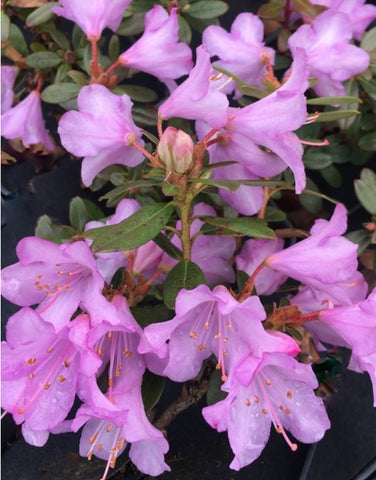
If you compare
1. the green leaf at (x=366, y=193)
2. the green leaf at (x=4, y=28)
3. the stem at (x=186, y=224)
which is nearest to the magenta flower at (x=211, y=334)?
the stem at (x=186, y=224)

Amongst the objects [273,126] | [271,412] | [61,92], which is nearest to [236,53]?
[61,92]

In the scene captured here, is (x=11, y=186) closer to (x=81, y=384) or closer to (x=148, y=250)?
(x=148, y=250)

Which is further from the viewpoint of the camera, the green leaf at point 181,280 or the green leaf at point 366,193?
the green leaf at point 366,193

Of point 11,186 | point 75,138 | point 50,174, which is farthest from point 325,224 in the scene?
point 11,186

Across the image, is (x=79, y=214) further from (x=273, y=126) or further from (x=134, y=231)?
(x=273, y=126)

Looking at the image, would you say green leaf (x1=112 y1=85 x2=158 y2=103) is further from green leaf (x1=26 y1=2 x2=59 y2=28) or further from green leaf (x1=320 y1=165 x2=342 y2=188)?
green leaf (x1=320 y1=165 x2=342 y2=188)

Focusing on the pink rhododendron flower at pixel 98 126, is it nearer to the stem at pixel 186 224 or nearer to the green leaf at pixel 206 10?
the stem at pixel 186 224
